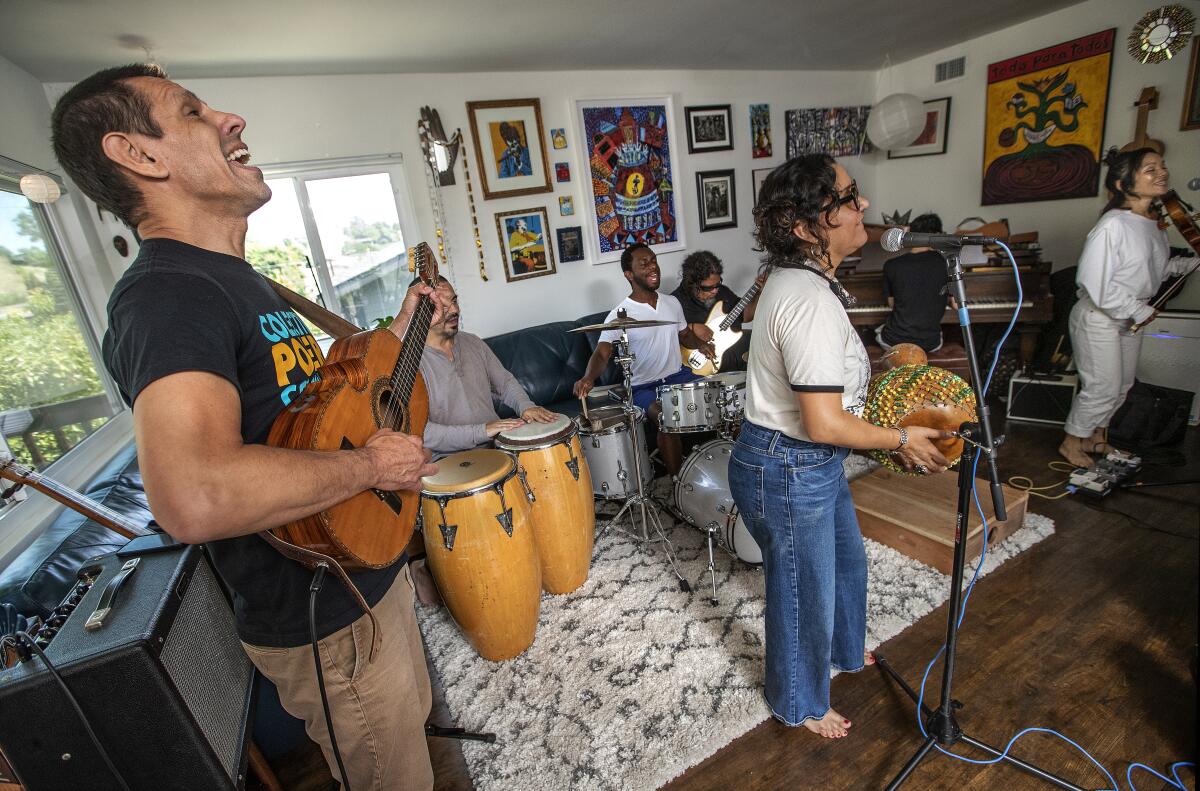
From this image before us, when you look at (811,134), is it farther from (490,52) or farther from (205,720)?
(205,720)

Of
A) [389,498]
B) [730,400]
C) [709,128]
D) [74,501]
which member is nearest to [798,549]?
[389,498]

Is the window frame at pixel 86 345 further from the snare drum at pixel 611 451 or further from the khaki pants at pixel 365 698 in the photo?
the snare drum at pixel 611 451

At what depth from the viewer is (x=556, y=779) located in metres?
1.54

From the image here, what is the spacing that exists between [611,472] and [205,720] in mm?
1726

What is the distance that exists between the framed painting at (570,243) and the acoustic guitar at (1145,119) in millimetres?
3816

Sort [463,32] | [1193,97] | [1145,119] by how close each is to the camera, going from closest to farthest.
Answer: [463,32] < [1193,97] < [1145,119]

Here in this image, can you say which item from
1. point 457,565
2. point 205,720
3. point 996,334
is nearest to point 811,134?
point 996,334

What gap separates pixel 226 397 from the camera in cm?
73

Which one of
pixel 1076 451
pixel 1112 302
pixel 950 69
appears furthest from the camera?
pixel 950 69

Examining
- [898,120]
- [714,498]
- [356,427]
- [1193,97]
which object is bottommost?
[714,498]

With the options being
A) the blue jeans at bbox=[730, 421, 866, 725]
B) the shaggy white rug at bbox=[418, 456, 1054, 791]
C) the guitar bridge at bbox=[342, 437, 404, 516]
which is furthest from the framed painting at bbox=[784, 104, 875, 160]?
the guitar bridge at bbox=[342, 437, 404, 516]

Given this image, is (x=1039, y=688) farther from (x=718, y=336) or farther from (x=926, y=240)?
(x=718, y=336)

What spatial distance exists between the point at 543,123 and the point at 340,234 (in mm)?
1640

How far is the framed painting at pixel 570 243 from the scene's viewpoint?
4.05 m
